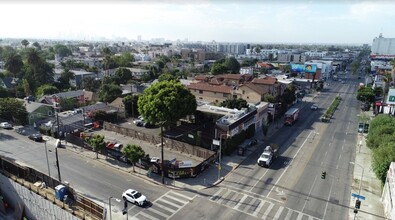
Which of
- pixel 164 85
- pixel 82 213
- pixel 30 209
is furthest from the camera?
pixel 164 85

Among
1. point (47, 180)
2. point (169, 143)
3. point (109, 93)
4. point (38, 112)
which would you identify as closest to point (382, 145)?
Result: point (169, 143)

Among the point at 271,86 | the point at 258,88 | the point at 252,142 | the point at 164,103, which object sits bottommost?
the point at 252,142

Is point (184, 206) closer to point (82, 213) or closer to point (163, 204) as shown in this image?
point (163, 204)

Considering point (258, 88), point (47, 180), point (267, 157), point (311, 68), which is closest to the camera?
point (47, 180)

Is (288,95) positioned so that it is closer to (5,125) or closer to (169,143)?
(169,143)

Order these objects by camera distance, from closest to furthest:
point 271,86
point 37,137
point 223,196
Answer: point 223,196, point 37,137, point 271,86

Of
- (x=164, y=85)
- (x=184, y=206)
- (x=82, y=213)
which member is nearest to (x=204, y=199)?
(x=184, y=206)

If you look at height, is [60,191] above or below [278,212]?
above
